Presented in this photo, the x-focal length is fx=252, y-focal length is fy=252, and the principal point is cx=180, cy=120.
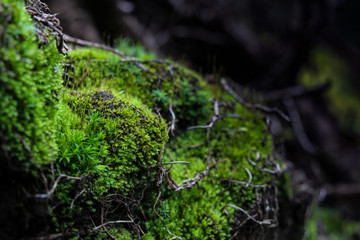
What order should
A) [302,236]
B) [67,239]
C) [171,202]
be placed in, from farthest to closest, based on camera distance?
[302,236] < [171,202] < [67,239]

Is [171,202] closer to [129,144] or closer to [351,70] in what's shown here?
[129,144]

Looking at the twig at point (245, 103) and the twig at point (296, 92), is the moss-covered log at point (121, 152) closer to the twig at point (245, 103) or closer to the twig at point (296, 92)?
the twig at point (245, 103)

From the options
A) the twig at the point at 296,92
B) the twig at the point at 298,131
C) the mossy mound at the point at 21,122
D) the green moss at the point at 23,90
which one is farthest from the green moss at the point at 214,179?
the twig at the point at 296,92

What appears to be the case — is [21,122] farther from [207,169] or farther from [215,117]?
[215,117]

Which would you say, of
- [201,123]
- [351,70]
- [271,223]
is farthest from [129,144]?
[351,70]

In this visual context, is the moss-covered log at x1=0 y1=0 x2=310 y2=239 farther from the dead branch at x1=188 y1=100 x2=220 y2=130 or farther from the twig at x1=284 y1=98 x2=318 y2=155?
the twig at x1=284 y1=98 x2=318 y2=155

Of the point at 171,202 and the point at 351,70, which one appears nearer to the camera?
the point at 171,202

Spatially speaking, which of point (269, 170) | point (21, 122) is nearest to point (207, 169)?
point (269, 170)
